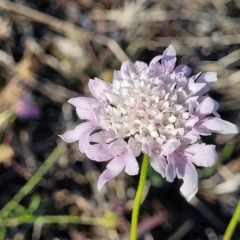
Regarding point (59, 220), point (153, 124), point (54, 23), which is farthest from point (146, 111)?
point (54, 23)

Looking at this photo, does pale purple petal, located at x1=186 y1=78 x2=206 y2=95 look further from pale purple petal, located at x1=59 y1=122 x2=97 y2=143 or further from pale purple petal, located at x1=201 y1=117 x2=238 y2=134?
pale purple petal, located at x1=59 y1=122 x2=97 y2=143

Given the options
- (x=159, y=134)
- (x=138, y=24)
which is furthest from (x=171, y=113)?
(x=138, y=24)

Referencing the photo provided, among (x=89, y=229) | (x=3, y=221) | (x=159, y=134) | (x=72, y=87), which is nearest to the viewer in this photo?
(x=159, y=134)

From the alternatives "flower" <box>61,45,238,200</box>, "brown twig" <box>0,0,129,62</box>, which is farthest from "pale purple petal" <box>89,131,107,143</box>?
"brown twig" <box>0,0,129,62</box>

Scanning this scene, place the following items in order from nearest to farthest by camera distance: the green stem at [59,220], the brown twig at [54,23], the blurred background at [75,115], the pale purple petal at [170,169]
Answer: the pale purple petal at [170,169]
the green stem at [59,220]
the blurred background at [75,115]
the brown twig at [54,23]

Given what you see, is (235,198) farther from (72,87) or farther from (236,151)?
(72,87)

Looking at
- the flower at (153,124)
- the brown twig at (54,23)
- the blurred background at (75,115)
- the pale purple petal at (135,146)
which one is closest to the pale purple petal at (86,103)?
the flower at (153,124)

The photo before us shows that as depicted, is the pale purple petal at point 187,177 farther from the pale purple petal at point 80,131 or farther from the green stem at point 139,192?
the pale purple petal at point 80,131
